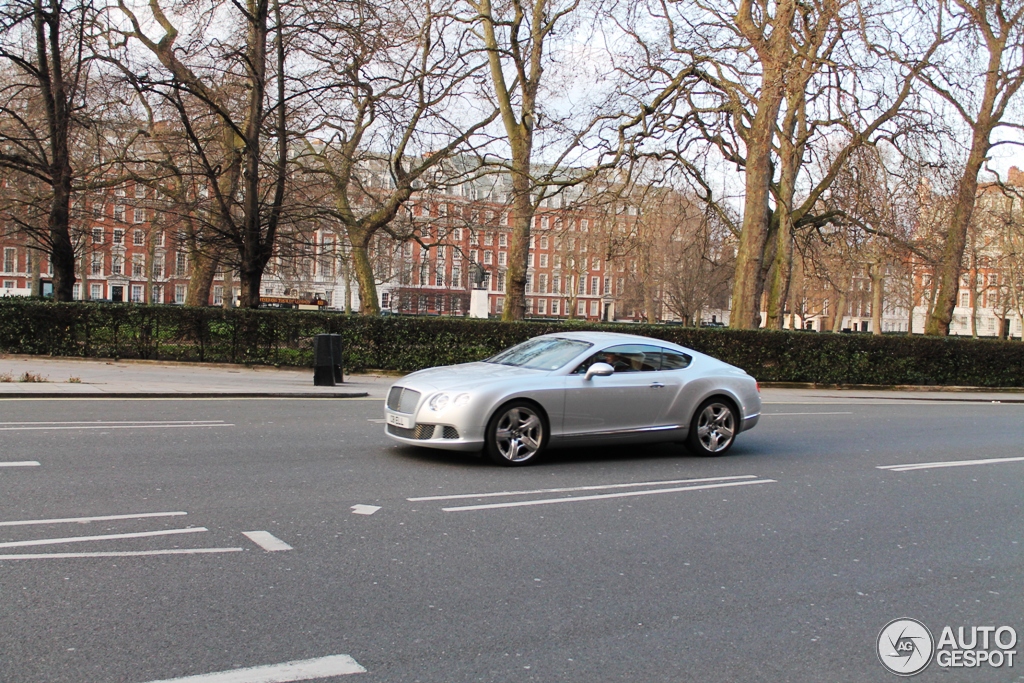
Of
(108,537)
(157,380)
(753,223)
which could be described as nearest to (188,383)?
(157,380)

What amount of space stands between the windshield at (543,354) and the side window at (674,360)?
98 centimetres

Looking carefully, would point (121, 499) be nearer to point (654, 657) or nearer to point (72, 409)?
point (654, 657)

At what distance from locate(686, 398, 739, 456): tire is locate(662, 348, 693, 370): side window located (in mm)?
522

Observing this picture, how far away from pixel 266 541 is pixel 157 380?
1233cm

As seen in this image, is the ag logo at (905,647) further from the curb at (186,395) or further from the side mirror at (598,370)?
the curb at (186,395)

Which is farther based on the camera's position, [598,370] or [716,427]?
[716,427]

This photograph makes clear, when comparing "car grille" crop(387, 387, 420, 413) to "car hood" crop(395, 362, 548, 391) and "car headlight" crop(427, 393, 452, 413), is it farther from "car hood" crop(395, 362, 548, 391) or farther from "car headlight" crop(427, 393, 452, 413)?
"car headlight" crop(427, 393, 452, 413)

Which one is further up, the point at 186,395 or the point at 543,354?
the point at 543,354

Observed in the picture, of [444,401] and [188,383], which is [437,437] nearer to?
[444,401]

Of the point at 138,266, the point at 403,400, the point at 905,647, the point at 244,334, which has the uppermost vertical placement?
the point at 138,266

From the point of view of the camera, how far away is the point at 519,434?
9.77 m

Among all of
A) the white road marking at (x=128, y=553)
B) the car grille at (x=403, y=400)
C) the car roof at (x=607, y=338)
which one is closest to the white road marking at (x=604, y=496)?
the white road marking at (x=128, y=553)

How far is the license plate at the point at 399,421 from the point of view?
9.74 meters

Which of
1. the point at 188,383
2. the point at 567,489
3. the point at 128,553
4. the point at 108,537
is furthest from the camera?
the point at 188,383
